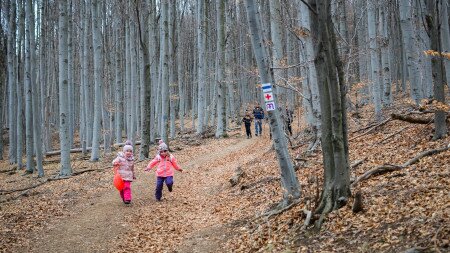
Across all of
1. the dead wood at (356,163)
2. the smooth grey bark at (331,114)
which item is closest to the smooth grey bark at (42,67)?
the dead wood at (356,163)

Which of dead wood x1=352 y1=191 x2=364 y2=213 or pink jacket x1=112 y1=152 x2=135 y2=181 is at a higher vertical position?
pink jacket x1=112 y1=152 x2=135 y2=181

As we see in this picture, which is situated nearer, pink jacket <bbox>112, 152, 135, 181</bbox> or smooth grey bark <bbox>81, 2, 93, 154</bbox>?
pink jacket <bbox>112, 152, 135, 181</bbox>

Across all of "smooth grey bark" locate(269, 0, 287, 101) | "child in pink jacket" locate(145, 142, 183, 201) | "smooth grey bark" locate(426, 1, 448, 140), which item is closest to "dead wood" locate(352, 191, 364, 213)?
"smooth grey bark" locate(426, 1, 448, 140)

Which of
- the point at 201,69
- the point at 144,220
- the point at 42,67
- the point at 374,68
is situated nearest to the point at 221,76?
the point at 201,69

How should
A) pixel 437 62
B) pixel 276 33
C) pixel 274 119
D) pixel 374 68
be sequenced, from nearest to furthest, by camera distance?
1. pixel 437 62
2. pixel 274 119
3. pixel 276 33
4. pixel 374 68

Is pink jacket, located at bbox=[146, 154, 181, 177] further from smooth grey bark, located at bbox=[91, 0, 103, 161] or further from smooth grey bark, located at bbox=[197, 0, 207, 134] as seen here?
smooth grey bark, located at bbox=[197, 0, 207, 134]

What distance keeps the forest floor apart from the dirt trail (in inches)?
0.9

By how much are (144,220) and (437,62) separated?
637 centimetres

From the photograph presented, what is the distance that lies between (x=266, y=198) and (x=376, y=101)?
26.2 feet

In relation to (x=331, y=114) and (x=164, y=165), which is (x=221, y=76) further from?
(x=331, y=114)

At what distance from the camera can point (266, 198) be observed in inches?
306

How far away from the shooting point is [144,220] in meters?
7.80

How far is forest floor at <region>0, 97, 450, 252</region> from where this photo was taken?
4387 millimetres

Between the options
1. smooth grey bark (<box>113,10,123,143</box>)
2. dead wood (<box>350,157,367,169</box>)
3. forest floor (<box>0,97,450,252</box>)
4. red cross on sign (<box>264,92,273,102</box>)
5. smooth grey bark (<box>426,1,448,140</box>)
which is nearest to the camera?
forest floor (<box>0,97,450,252</box>)
